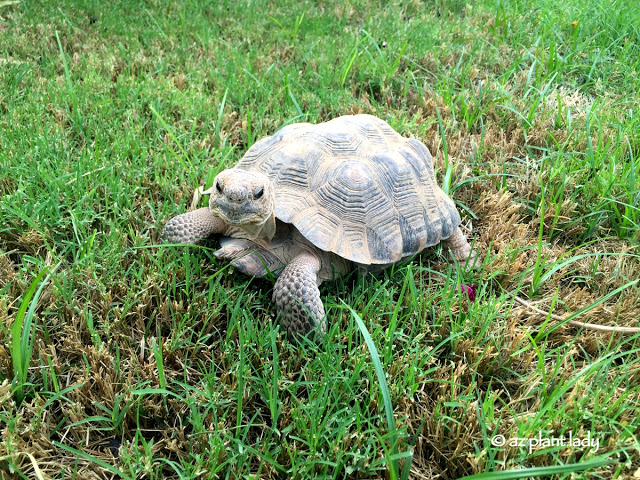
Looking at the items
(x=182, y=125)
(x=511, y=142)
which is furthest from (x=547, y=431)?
(x=182, y=125)

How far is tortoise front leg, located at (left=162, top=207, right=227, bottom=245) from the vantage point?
2.26 metres

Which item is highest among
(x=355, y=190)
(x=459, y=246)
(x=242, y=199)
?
(x=242, y=199)

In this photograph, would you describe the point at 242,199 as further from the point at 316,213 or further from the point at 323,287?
the point at 323,287

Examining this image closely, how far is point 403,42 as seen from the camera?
4512 millimetres

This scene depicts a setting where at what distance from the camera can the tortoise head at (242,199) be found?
1.97 m

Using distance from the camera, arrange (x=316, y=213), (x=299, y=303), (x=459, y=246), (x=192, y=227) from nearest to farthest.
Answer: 1. (x=299, y=303)
2. (x=316, y=213)
3. (x=192, y=227)
4. (x=459, y=246)

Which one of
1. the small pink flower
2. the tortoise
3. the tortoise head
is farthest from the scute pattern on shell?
the small pink flower

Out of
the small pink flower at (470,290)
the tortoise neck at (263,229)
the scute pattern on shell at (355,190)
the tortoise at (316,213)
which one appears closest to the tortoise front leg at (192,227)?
the tortoise at (316,213)

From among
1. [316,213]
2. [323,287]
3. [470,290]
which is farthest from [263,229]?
[470,290]

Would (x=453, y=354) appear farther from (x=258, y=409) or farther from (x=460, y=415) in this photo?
(x=258, y=409)

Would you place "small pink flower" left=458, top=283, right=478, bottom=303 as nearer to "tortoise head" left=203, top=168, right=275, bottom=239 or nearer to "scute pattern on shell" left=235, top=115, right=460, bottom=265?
"scute pattern on shell" left=235, top=115, right=460, bottom=265

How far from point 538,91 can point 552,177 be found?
3.42 ft

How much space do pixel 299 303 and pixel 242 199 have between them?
490 millimetres

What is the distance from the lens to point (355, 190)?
2.22 metres
